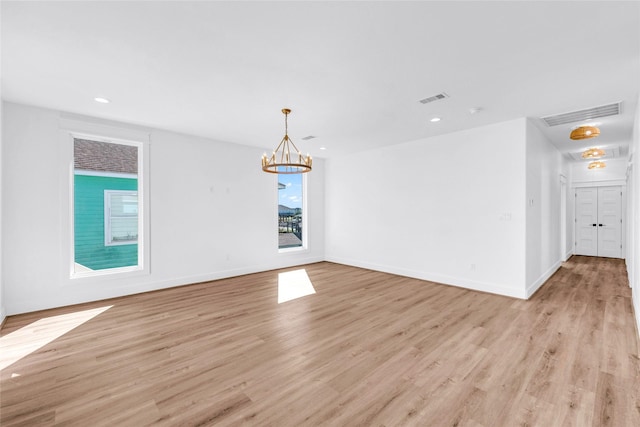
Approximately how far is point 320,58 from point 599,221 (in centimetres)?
955

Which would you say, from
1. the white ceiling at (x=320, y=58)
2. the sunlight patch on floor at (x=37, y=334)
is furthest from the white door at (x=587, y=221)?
the sunlight patch on floor at (x=37, y=334)

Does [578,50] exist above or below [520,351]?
above

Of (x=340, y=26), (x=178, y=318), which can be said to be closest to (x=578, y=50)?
(x=340, y=26)

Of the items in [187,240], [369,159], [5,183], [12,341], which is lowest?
[12,341]

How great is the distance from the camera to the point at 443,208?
5.29 m

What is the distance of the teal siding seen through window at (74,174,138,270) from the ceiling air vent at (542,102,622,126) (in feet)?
25.7

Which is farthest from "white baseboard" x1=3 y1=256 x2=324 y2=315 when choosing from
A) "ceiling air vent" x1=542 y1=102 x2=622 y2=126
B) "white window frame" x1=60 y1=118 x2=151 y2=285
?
"ceiling air vent" x1=542 y1=102 x2=622 y2=126

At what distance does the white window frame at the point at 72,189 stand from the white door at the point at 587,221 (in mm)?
11039

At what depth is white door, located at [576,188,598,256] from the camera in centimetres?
789

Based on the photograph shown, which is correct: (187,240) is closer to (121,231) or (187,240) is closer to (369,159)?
(121,231)

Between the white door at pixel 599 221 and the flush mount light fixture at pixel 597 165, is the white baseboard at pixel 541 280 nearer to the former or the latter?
the white door at pixel 599 221

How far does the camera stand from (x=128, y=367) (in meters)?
2.47

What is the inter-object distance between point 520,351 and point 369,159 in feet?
15.5

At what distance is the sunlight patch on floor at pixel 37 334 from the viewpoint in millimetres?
2729
